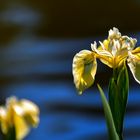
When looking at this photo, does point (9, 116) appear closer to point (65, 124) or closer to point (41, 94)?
point (65, 124)

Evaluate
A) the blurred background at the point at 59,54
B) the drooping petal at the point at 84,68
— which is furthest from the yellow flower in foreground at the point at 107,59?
the blurred background at the point at 59,54

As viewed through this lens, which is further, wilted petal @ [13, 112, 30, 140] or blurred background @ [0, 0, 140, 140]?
blurred background @ [0, 0, 140, 140]

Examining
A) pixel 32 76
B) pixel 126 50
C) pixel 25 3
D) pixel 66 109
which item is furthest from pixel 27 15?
pixel 126 50

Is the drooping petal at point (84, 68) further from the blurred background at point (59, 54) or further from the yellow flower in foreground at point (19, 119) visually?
the blurred background at point (59, 54)

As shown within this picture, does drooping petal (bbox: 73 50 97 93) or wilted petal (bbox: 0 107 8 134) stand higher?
drooping petal (bbox: 73 50 97 93)

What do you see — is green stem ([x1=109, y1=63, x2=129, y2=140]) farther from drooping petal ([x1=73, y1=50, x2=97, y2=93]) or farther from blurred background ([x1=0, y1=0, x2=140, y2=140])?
blurred background ([x1=0, y1=0, x2=140, y2=140])

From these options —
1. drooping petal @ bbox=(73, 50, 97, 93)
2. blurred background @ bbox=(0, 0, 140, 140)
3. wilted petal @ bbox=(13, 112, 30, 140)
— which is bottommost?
wilted petal @ bbox=(13, 112, 30, 140)

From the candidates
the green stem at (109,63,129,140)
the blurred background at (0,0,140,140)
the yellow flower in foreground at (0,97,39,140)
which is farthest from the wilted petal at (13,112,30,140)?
the blurred background at (0,0,140,140)
